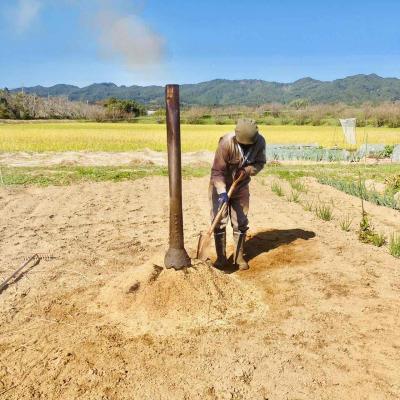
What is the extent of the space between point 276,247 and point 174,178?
207cm

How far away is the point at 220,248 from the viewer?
461 centimetres

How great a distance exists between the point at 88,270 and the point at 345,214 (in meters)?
4.51

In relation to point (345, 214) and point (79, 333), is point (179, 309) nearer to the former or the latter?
point (79, 333)

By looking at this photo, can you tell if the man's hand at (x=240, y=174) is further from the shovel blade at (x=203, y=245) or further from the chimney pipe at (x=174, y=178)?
the chimney pipe at (x=174, y=178)

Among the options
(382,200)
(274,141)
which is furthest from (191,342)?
(274,141)

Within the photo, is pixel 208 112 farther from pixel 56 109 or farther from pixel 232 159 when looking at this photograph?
pixel 232 159

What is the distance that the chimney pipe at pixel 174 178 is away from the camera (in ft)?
11.2

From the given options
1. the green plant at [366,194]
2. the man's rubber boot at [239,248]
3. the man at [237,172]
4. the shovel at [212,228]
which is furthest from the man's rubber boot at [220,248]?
the green plant at [366,194]

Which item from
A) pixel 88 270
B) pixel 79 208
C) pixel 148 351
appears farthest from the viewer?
pixel 79 208

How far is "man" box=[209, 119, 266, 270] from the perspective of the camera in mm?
3990

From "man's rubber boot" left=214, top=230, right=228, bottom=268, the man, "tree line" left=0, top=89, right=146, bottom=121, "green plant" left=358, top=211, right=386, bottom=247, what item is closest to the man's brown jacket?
the man

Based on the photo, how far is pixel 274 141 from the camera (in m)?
24.1

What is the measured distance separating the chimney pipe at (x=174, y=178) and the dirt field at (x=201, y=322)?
14 centimetres

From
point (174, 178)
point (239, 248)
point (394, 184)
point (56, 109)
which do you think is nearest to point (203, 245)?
point (239, 248)
